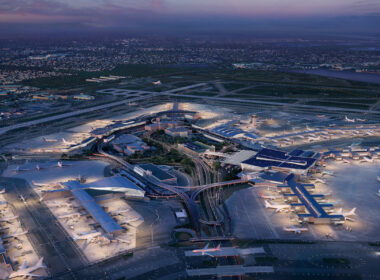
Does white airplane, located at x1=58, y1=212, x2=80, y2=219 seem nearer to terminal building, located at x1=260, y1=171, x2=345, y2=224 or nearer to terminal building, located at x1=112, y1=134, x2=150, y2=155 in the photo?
terminal building, located at x1=112, y1=134, x2=150, y2=155

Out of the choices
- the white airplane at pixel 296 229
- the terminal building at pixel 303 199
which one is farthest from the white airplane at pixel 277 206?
the white airplane at pixel 296 229

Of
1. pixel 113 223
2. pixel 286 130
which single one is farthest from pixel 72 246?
pixel 286 130

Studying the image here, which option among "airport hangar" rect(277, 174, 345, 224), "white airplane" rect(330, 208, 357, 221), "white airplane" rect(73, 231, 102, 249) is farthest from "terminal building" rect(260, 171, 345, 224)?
"white airplane" rect(73, 231, 102, 249)

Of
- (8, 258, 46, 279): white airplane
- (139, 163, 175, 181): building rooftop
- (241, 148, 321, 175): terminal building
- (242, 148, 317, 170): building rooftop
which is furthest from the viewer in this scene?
(242, 148, 317, 170): building rooftop

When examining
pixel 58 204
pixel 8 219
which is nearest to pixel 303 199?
pixel 58 204

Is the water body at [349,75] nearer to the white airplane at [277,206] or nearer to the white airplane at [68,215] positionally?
the white airplane at [277,206]

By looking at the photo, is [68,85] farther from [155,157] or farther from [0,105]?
[155,157]

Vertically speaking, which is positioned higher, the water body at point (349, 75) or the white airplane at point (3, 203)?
the water body at point (349, 75)

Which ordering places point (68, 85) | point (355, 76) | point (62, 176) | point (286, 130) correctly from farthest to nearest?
point (355, 76) < point (68, 85) < point (286, 130) < point (62, 176)

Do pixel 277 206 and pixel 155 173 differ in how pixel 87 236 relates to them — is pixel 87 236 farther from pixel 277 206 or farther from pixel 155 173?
pixel 277 206
